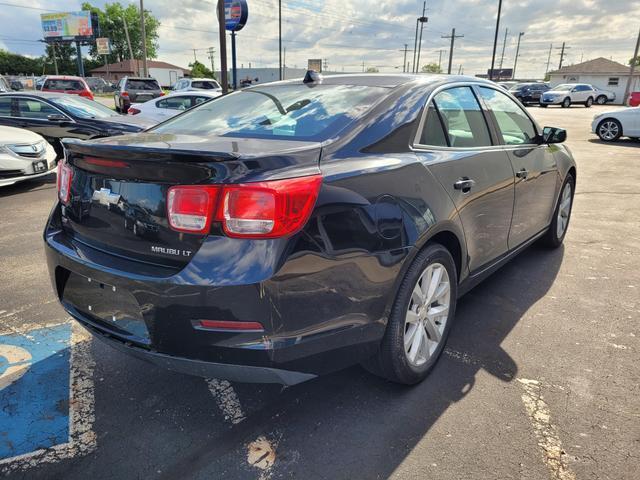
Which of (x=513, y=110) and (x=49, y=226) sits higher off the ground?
(x=513, y=110)

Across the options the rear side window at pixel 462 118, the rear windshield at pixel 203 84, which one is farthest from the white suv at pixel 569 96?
the rear side window at pixel 462 118

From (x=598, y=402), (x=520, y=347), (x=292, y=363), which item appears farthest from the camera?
(x=520, y=347)

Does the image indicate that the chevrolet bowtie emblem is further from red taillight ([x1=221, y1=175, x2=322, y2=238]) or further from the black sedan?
the black sedan

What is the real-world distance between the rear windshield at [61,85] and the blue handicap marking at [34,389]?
19585 mm

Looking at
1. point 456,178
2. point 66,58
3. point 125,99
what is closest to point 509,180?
point 456,178

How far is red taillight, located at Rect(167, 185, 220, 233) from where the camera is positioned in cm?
184

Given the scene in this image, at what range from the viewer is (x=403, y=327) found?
7.73ft

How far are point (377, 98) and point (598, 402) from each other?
1.95 meters

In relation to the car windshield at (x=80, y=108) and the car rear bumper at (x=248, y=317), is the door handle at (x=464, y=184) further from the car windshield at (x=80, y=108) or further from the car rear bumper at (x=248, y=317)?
the car windshield at (x=80, y=108)

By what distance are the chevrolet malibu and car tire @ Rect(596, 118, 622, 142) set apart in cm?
1484

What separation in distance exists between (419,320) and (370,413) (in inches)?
21.0

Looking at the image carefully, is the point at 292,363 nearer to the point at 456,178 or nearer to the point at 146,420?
the point at 146,420

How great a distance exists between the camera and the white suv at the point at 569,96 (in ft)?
117

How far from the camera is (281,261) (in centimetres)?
181
